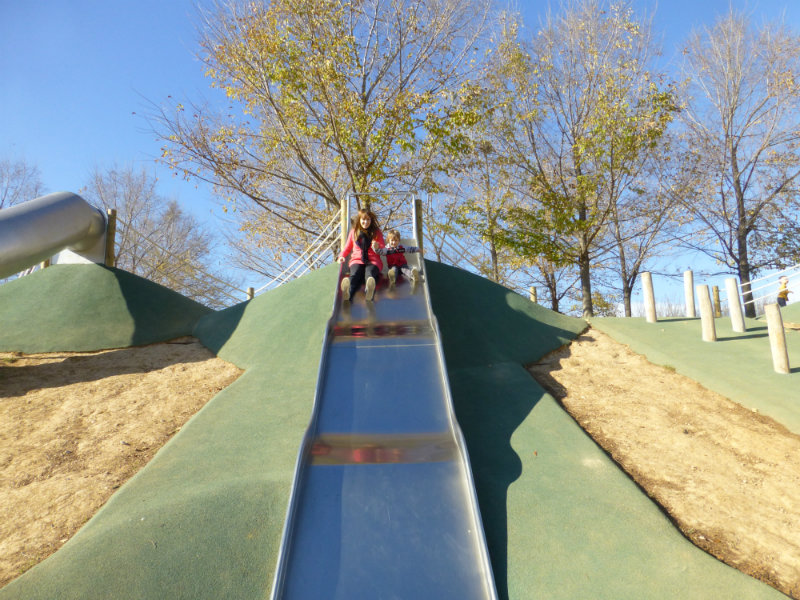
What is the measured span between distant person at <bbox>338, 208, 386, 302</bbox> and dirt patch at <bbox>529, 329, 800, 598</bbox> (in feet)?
9.67

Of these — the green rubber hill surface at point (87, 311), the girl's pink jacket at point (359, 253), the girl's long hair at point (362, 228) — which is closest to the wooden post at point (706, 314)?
the girl's pink jacket at point (359, 253)

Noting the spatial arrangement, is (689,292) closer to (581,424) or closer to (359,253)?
(581,424)

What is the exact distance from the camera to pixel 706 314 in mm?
8406

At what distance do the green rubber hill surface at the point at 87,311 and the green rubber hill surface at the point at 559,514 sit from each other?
605cm

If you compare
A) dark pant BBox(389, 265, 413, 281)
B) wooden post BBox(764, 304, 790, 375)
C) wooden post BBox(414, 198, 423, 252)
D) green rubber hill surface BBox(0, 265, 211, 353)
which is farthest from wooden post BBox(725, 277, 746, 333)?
green rubber hill surface BBox(0, 265, 211, 353)

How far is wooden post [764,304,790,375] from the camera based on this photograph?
23.0 ft

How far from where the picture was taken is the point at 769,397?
255 inches

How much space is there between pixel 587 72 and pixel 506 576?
14.6 meters

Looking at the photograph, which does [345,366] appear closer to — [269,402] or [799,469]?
[269,402]

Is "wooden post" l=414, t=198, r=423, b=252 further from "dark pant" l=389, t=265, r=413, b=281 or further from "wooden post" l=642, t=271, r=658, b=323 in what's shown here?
"wooden post" l=642, t=271, r=658, b=323

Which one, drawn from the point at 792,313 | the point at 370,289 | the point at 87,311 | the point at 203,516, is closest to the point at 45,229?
the point at 87,311

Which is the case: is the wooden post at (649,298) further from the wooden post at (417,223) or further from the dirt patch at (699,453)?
the wooden post at (417,223)

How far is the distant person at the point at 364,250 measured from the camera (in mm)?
8164

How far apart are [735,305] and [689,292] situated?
1.02 m
